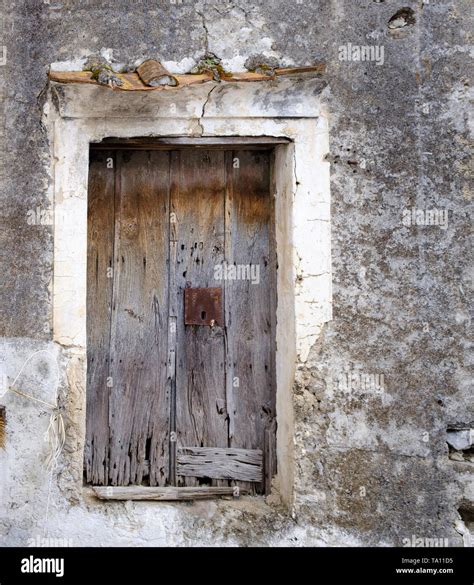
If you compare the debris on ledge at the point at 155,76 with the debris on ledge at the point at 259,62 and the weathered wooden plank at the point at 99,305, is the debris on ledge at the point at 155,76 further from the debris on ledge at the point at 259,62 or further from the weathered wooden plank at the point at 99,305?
the weathered wooden plank at the point at 99,305

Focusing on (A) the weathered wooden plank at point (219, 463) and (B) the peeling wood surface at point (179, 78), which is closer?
(B) the peeling wood surface at point (179, 78)

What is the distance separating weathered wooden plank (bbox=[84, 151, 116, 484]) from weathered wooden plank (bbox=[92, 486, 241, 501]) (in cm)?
10

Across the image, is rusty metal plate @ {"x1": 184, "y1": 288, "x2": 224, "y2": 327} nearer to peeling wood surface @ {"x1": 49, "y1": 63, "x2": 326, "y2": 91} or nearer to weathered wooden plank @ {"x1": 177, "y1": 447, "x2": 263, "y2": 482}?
weathered wooden plank @ {"x1": 177, "y1": 447, "x2": 263, "y2": 482}

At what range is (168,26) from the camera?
3438mm

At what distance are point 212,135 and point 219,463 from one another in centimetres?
172

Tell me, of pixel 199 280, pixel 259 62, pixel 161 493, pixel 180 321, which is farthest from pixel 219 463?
pixel 259 62

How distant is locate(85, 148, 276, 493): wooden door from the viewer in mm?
3600

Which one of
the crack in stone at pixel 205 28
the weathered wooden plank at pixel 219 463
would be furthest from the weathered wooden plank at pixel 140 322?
the crack in stone at pixel 205 28

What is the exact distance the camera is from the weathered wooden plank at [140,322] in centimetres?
359

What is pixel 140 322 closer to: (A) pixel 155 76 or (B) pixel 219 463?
(B) pixel 219 463

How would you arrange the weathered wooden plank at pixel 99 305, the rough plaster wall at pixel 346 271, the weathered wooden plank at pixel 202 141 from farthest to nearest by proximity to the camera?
1. the weathered wooden plank at pixel 99 305
2. the weathered wooden plank at pixel 202 141
3. the rough plaster wall at pixel 346 271
